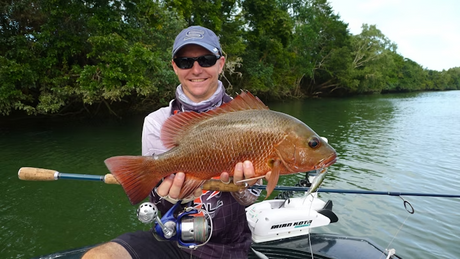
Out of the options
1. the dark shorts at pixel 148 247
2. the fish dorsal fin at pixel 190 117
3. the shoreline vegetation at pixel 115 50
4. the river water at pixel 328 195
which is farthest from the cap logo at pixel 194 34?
the shoreline vegetation at pixel 115 50

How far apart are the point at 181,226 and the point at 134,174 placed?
61 cm

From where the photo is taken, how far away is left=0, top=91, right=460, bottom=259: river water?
17.7 feet

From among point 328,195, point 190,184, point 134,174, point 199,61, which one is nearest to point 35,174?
point 134,174

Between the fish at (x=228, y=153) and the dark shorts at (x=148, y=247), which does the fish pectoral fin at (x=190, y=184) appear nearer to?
the fish at (x=228, y=153)

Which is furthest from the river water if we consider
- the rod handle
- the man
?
the man

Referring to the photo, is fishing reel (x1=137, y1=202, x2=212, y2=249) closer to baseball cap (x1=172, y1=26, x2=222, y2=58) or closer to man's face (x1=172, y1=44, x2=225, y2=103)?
man's face (x1=172, y1=44, x2=225, y2=103)

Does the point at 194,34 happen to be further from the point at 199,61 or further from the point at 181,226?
the point at 181,226

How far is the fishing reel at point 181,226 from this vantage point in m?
2.23

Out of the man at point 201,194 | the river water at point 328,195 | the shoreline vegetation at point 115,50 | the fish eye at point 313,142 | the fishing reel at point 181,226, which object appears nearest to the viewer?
the fish eye at point 313,142

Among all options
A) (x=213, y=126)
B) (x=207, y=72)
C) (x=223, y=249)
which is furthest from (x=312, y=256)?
(x=207, y=72)

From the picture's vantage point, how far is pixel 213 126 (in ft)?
6.55

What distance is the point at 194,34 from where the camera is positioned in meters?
2.38

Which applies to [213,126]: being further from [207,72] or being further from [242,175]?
[207,72]

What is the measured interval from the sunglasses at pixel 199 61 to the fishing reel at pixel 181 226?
1141mm
